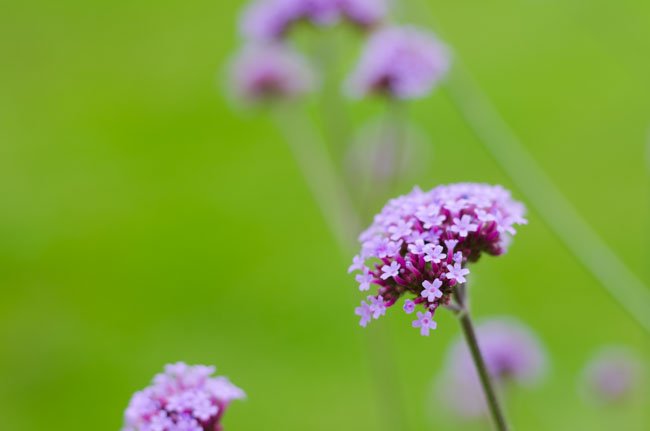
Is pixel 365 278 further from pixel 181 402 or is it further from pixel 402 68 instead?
pixel 402 68

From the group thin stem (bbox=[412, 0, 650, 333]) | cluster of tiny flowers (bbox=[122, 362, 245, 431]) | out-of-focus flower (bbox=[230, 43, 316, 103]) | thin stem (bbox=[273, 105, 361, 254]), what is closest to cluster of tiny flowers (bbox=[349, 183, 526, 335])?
cluster of tiny flowers (bbox=[122, 362, 245, 431])

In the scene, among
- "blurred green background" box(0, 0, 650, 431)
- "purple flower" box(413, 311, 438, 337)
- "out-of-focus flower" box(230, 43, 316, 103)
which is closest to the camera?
"purple flower" box(413, 311, 438, 337)

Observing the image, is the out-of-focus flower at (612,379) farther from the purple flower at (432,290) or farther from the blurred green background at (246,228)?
the purple flower at (432,290)

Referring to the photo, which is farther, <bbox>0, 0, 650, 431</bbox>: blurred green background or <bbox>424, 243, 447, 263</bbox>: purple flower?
<bbox>0, 0, 650, 431</bbox>: blurred green background

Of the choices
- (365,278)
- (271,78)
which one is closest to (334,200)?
(271,78)

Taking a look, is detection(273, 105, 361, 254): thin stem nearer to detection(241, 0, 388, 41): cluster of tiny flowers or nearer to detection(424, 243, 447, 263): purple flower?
detection(241, 0, 388, 41): cluster of tiny flowers

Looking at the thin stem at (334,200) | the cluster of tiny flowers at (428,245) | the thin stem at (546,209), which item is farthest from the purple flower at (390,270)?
the thin stem at (334,200)

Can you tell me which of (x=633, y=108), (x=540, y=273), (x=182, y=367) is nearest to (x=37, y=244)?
(x=540, y=273)
